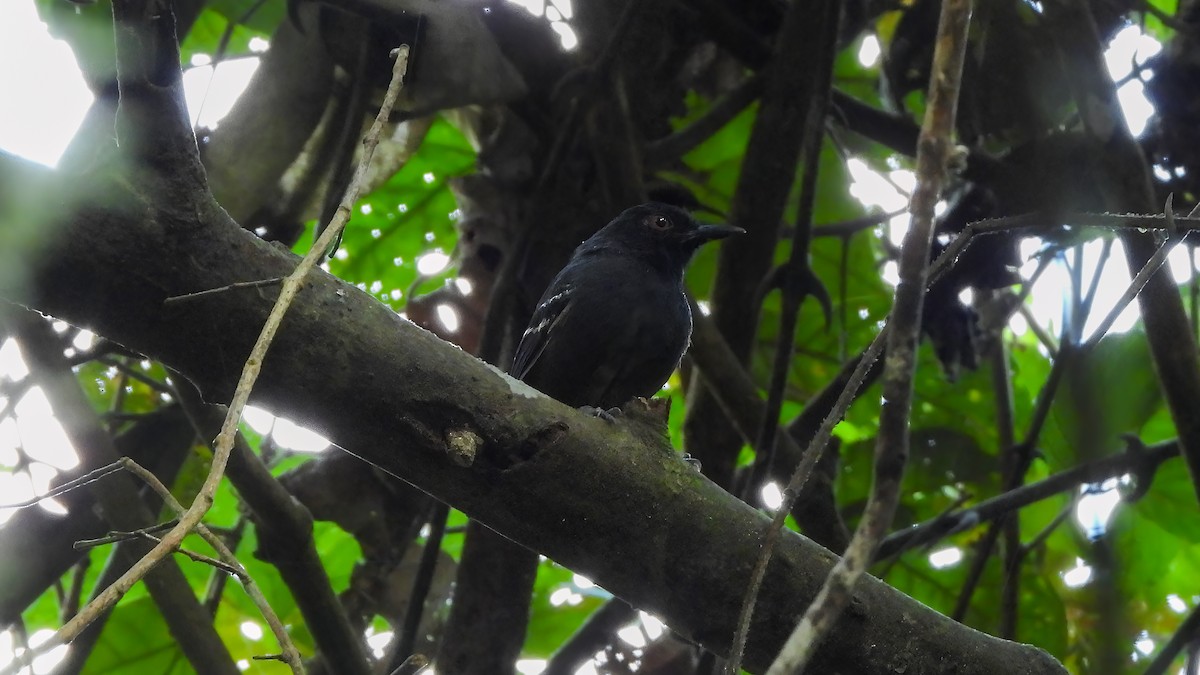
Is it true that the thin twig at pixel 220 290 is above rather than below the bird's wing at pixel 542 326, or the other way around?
below

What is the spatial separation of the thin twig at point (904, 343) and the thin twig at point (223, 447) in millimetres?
Answer: 680

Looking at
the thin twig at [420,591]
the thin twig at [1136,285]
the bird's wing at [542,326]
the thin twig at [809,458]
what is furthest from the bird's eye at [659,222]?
the thin twig at [809,458]

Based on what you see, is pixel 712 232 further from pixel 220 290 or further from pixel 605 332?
pixel 220 290

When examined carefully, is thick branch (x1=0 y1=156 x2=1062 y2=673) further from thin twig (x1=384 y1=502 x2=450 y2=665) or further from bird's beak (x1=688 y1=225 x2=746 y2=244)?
bird's beak (x1=688 y1=225 x2=746 y2=244)

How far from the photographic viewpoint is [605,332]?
12.2 feet

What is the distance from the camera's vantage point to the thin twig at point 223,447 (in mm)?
1215

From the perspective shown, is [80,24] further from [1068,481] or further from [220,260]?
[1068,481]

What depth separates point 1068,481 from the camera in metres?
3.39

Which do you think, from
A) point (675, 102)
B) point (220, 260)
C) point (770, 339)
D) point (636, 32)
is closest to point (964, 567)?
point (770, 339)

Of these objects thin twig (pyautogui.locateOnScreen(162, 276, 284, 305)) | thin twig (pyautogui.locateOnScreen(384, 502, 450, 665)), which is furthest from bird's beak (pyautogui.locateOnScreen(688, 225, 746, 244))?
thin twig (pyautogui.locateOnScreen(162, 276, 284, 305))

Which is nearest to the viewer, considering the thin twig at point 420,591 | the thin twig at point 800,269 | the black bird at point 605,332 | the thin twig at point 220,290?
the thin twig at point 220,290

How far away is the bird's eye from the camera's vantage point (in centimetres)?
427

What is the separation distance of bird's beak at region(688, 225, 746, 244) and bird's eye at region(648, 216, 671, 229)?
0.09 metres

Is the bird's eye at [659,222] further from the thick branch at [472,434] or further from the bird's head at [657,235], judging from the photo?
the thick branch at [472,434]
